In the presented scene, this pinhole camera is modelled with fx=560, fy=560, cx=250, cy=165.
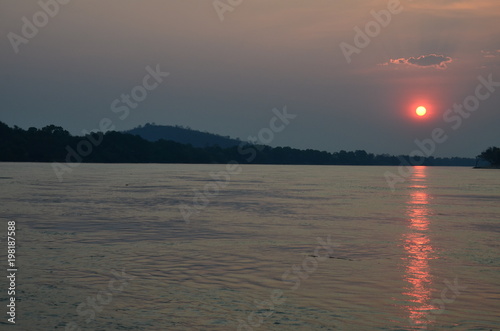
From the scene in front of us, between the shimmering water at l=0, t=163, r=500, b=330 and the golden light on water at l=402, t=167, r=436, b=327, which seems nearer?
the shimmering water at l=0, t=163, r=500, b=330

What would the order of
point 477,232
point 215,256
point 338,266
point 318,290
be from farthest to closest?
point 477,232, point 215,256, point 338,266, point 318,290

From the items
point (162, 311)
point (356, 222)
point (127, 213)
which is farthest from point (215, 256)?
point (127, 213)

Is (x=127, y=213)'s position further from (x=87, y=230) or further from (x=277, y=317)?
(x=277, y=317)

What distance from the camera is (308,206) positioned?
1836 inches

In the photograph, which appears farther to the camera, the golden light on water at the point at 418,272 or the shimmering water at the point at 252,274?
the golden light on water at the point at 418,272

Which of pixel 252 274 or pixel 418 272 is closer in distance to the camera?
pixel 252 274

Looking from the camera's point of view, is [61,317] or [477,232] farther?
[477,232]

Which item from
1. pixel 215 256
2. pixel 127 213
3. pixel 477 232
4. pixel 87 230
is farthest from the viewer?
pixel 127 213

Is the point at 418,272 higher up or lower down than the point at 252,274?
higher up

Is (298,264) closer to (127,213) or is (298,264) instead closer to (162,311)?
(162,311)

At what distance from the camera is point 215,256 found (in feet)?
69.4

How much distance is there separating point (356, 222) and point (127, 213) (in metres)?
15.2

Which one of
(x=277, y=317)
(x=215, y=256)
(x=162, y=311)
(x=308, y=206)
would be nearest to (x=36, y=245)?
(x=215, y=256)

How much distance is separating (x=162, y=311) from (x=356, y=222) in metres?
22.9
